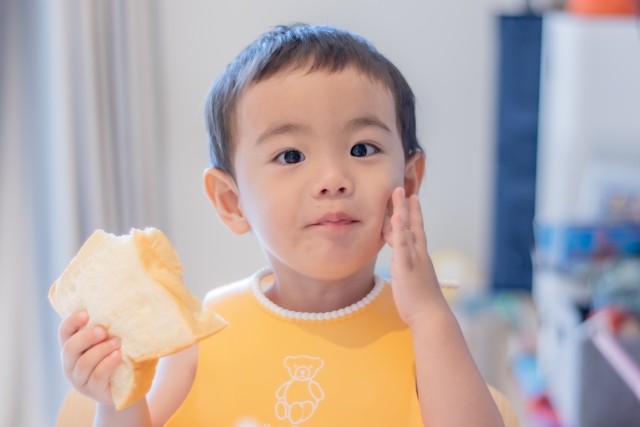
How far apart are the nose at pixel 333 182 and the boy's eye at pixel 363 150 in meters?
0.05

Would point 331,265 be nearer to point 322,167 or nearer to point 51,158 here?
point 322,167

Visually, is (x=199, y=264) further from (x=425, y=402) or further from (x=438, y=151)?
(x=425, y=402)

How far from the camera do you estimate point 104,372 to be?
2.74 feet

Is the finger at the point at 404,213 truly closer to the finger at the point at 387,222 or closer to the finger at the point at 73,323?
the finger at the point at 387,222

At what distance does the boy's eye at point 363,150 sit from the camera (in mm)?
991

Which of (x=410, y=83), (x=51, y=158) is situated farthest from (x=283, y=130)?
(x=410, y=83)

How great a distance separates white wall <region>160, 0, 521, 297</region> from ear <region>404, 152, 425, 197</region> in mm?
1433

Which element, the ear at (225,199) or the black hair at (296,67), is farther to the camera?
the ear at (225,199)

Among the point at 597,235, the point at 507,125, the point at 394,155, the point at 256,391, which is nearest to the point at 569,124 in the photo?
the point at 507,125

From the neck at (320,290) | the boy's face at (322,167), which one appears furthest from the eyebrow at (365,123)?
the neck at (320,290)

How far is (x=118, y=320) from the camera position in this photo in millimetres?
853

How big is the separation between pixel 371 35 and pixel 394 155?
2.04m

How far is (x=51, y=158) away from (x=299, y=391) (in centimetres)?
104

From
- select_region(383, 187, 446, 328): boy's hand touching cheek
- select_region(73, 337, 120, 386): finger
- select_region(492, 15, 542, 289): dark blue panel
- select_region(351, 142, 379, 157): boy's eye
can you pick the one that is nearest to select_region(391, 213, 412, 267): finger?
select_region(383, 187, 446, 328): boy's hand touching cheek
